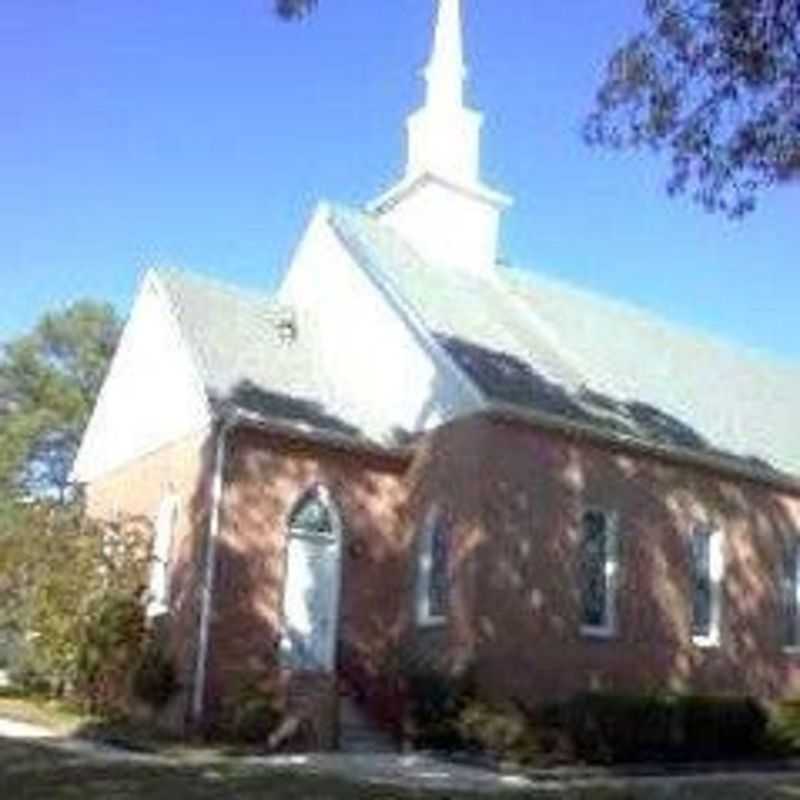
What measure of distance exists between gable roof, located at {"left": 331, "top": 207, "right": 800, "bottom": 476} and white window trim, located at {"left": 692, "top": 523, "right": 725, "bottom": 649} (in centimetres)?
147

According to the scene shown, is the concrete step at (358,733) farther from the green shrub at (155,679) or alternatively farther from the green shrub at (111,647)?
the green shrub at (111,647)

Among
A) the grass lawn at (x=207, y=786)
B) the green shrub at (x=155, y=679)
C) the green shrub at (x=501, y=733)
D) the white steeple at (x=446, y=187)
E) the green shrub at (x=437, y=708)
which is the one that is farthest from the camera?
the white steeple at (x=446, y=187)

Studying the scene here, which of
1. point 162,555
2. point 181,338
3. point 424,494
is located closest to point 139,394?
point 181,338

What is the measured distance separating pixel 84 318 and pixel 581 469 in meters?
36.7

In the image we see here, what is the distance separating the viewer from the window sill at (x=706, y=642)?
1168 inches

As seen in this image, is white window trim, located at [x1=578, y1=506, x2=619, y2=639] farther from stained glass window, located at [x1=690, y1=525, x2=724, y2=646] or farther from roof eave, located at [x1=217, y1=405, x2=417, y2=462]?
roof eave, located at [x1=217, y1=405, x2=417, y2=462]

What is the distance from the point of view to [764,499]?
3184 centimetres

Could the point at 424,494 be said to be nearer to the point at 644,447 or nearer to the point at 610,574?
the point at 610,574

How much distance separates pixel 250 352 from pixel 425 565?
5546mm

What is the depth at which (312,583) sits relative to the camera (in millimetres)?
28000

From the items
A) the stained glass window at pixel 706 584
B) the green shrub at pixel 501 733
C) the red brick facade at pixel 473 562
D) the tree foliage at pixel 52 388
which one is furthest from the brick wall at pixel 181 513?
the tree foliage at pixel 52 388

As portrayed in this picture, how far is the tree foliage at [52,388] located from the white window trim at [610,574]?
111 feet

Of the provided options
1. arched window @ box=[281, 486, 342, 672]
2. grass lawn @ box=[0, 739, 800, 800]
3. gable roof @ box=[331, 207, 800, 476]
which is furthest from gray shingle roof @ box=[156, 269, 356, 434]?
grass lawn @ box=[0, 739, 800, 800]

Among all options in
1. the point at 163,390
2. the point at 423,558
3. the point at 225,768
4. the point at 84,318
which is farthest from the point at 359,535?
the point at 84,318
